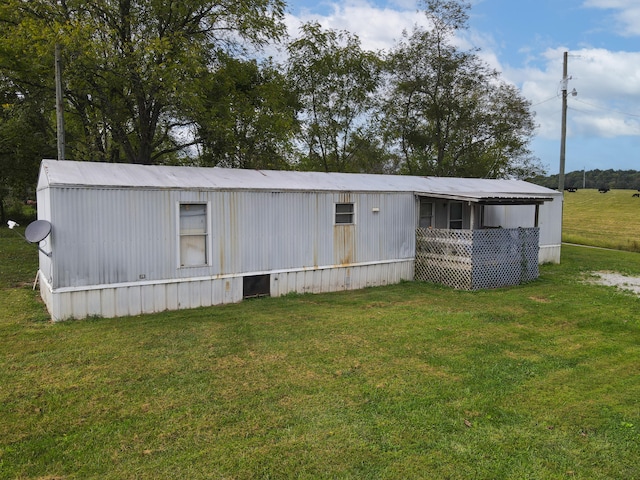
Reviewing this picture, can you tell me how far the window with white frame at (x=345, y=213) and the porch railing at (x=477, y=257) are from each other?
2.24 meters

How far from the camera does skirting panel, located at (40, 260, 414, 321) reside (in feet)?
25.9

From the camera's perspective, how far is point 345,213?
11.1m

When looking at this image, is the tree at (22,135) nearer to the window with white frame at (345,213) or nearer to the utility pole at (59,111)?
the utility pole at (59,111)

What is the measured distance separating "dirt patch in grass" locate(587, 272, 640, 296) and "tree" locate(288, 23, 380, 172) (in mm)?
13335

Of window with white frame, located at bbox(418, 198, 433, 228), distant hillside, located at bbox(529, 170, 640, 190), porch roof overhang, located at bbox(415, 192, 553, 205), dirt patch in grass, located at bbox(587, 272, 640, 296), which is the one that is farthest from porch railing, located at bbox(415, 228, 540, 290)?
distant hillside, located at bbox(529, 170, 640, 190)

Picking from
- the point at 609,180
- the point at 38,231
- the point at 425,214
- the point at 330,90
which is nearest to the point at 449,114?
the point at 330,90

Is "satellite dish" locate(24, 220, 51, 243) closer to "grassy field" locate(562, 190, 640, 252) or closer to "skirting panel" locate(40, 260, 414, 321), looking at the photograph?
"skirting panel" locate(40, 260, 414, 321)

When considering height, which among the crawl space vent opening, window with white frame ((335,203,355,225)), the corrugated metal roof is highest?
the corrugated metal roof

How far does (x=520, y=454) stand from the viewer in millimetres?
3838

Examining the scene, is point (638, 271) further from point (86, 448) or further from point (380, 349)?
point (86, 448)

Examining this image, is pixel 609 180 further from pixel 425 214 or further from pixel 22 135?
pixel 22 135

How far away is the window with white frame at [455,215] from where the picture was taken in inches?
539

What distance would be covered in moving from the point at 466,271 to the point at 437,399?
6701 mm

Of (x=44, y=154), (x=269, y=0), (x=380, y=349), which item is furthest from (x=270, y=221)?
(x=44, y=154)
